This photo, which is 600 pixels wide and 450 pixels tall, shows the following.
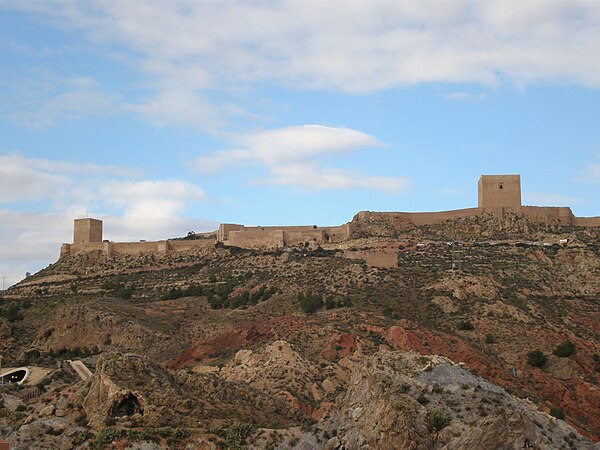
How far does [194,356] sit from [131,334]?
7.34m

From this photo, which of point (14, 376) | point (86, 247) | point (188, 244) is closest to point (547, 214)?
point (188, 244)

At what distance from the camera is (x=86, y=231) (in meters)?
85.2

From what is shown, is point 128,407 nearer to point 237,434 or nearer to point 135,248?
point 237,434

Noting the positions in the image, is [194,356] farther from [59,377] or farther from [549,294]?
[549,294]

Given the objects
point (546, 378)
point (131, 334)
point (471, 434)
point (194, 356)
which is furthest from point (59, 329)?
point (471, 434)

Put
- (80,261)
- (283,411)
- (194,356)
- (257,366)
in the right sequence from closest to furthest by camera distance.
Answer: (283,411)
(257,366)
(194,356)
(80,261)

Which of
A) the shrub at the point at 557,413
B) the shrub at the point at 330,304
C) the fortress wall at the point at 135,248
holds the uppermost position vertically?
the fortress wall at the point at 135,248

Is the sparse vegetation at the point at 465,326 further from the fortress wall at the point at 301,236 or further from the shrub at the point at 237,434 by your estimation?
the fortress wall at the point at 301,236

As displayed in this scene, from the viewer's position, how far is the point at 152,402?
115 feet

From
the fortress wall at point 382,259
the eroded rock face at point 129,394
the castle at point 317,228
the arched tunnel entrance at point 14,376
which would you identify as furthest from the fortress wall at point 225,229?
the eroded rock face at point 129,394

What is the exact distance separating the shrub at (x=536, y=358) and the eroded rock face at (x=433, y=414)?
56.5 ft

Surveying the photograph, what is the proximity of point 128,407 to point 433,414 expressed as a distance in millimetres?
11802

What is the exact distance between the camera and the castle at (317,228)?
72750 mm

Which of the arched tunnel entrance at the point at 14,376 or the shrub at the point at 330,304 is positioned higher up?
the shrub at the point at 330,304
